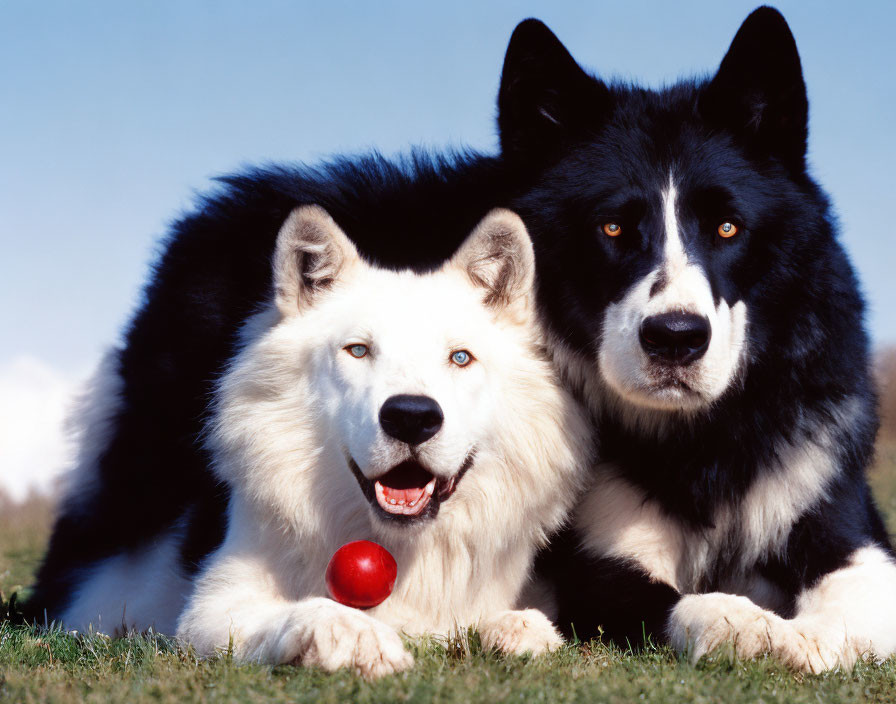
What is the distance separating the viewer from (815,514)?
11.8 ft

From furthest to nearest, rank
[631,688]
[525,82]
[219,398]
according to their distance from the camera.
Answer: [525,82]
[219,398]
[631,688]

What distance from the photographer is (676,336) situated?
3.17 m

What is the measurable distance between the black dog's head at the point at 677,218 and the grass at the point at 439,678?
901 mm

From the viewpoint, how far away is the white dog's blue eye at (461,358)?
3.33 metres

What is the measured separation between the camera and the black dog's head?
3.33 metres

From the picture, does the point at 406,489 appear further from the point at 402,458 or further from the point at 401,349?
the point at 401,349

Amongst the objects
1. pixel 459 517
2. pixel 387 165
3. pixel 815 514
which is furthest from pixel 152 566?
pixel 815 514

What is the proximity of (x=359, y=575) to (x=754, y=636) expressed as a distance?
4.11ft

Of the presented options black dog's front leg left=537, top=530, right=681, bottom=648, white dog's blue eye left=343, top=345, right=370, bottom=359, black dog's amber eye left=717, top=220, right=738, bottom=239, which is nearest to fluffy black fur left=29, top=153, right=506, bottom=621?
white dog's blue eye left=343, top=345, right=370, bottom=359

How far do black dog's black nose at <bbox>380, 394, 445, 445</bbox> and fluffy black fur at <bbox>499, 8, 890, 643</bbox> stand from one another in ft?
2.56

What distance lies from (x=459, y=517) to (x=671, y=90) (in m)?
1.96

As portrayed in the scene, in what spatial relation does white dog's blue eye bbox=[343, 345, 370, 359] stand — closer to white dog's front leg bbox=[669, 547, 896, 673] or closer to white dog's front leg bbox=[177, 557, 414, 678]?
white dog's front leg bbox=[177, 557, 414, 678]

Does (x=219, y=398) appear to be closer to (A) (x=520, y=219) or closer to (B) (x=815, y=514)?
(A) (x=520, y=219)

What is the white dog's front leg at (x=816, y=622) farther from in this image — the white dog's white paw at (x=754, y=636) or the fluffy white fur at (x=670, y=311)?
the fluffy white fur at (x=670, y=311)
